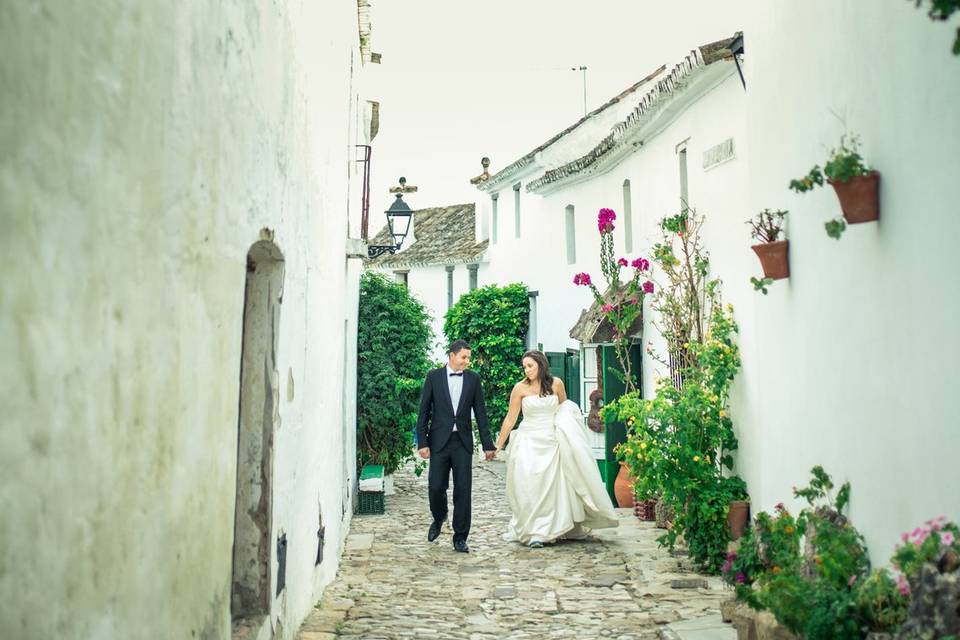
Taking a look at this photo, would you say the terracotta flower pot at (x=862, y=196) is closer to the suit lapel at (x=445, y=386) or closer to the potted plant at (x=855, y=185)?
the potted plant at (x=855, y=185)

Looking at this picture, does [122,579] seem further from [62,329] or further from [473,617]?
[473,617]

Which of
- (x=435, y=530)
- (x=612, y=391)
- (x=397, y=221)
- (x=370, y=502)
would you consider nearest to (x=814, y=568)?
(x=435, y=530)

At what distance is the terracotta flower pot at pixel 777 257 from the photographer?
5641 millimetres

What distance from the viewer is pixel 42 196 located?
78.5 inches

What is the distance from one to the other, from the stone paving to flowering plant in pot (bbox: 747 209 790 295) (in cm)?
255

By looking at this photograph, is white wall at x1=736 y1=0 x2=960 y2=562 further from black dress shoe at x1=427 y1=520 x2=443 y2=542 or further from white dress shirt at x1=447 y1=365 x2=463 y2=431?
black dress shoe at x1=427 y1=520 x2=443 y2=542

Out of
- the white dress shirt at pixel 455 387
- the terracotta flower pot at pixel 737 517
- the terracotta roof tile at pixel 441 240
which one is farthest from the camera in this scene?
the terracotta roof tile at pixel 441 240

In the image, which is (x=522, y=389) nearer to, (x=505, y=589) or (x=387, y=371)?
(x=505, y=589)

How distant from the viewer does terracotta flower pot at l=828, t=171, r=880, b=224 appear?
12.9 feet

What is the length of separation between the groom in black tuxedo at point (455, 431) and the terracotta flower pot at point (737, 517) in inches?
99.7

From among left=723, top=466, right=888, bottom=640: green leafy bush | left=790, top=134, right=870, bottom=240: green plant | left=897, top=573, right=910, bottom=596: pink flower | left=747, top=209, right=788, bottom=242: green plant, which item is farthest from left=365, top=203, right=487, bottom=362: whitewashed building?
left=897, top=573, right=910, bottom=596: pink flower

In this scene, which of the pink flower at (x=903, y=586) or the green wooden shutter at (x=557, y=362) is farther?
the green wooden shutter at (x=557, y=362)

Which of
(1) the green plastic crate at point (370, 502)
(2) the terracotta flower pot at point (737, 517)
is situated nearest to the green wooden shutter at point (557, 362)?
(1) the green plastic crate at point (370, 502)

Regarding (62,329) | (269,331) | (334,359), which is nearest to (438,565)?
(334,359)
